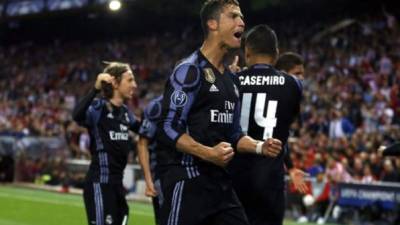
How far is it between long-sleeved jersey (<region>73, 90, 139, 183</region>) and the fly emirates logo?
8.47 ft

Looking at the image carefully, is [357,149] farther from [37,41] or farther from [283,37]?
[37,41]

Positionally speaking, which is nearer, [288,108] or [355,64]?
[288,108]

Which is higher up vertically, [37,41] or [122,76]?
[37,41]

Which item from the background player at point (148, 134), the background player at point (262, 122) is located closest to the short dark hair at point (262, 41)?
the background player at point (262, 122)

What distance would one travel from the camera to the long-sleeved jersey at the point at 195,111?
4957 millimetres

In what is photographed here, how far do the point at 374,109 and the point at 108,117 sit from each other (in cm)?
1227

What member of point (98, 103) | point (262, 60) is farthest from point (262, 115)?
point (98, 103)

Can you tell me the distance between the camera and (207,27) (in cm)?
518

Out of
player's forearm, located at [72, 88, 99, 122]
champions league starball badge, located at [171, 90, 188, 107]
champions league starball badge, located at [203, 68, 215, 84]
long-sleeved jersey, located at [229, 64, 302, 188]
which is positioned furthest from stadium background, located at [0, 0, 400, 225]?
champions league starball badge, located at [171, 90, 188, 107]

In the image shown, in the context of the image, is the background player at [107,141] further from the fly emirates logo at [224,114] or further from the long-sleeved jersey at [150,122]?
the fly emirates logo at [224,114]

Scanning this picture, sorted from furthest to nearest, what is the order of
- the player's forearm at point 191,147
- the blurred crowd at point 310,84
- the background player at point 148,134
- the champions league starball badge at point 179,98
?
the blurred crowd at point 310,84 → the background player at point 148,134 → the champions league starball badge at point 179,98 → the player's forearm at point 191,147

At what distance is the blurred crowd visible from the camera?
17.1 m

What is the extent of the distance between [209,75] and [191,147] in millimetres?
496

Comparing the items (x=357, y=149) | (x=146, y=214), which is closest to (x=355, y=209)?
(x=357, y=149)
